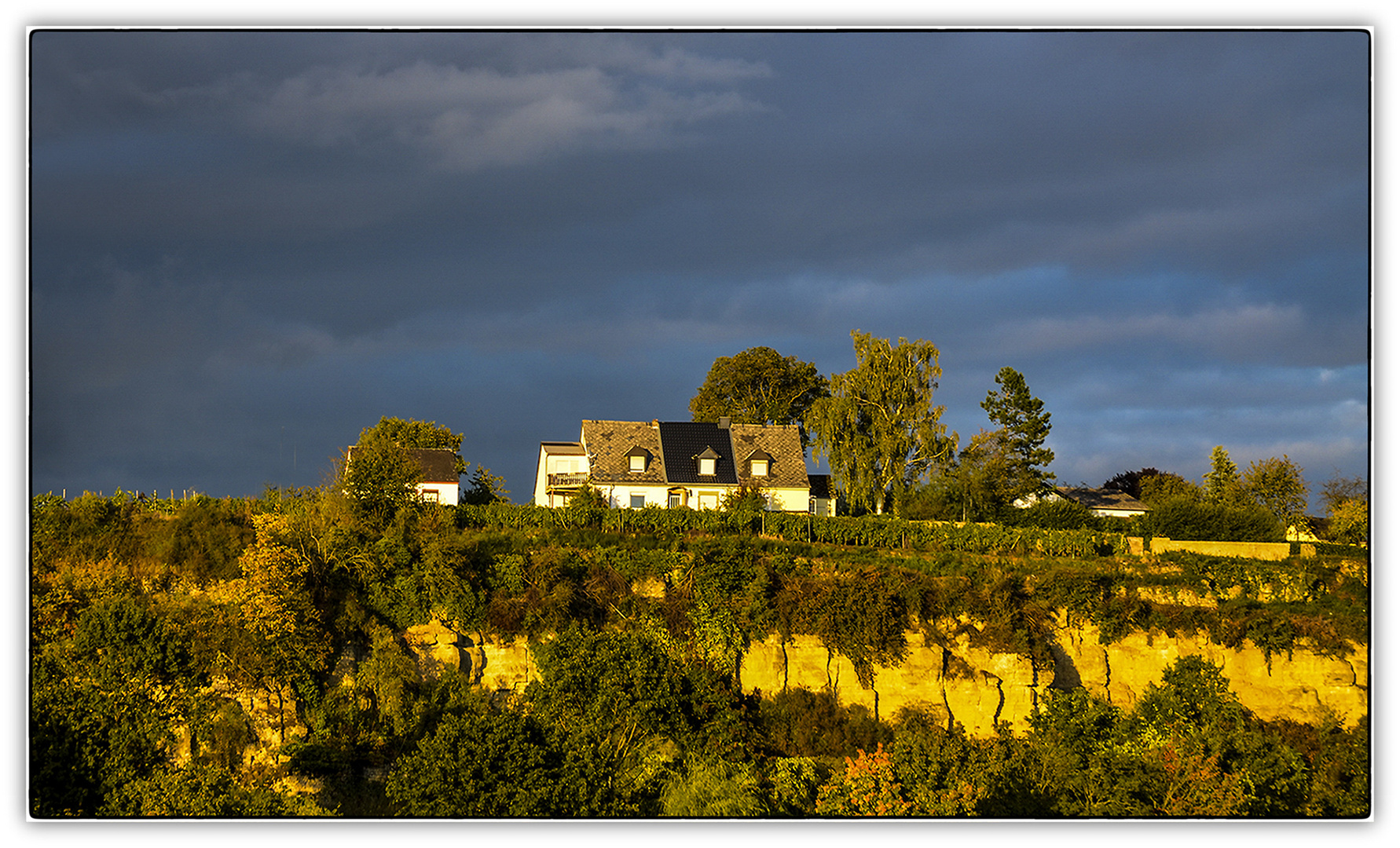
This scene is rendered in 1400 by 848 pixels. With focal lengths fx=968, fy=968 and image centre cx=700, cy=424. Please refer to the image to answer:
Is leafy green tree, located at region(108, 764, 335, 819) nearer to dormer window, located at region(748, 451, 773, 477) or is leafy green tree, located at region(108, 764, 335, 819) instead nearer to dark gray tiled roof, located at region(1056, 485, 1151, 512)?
dormer window, located at region(748, 451, 773, 477)

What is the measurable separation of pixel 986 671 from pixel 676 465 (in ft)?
60.4

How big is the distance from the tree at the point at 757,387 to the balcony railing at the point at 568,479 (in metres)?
10.8

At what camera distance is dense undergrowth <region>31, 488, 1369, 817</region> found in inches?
595

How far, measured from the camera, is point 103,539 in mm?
21703

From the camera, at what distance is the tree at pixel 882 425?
37375mm

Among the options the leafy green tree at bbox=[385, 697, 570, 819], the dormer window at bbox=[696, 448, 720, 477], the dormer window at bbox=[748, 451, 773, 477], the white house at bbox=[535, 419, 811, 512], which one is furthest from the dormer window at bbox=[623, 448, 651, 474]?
the leafy green tree at bbox=[385, 697, 570, 819]

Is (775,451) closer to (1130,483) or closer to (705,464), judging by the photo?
(705,464)

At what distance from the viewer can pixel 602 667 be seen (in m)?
19.9

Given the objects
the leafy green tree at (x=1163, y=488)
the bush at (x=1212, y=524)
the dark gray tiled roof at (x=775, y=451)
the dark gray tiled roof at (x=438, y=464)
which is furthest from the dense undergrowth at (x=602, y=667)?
the leafy green tree at (x=1163, y=488)

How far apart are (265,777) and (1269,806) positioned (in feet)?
55.9

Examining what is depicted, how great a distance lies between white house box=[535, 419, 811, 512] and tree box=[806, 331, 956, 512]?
1879 mm

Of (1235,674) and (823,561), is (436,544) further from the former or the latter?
(1235,674)

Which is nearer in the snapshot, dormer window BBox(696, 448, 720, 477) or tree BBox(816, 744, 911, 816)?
tree BBox(816, 744, 911, 816)
